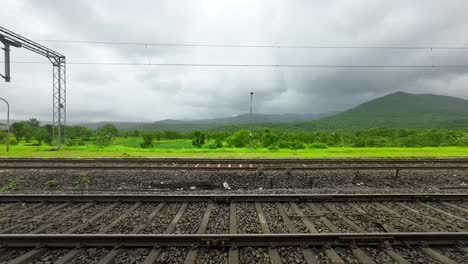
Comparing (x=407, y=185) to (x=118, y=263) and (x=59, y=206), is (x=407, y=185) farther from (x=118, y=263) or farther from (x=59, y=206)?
(x=59, y=206)

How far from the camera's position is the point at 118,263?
381 centimetres

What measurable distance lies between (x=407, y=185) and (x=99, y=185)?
1207cm

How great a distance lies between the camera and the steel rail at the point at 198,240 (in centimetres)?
429

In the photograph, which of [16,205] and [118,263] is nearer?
[118,263]

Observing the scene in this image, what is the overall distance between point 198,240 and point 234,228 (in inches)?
34.3

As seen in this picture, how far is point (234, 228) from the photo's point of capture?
489 centimetres

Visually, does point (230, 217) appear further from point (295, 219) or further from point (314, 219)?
point (314, 219)

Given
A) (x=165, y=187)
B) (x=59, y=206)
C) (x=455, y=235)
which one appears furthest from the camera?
(x=165, y=187)

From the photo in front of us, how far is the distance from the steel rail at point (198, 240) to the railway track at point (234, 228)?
0.06ft

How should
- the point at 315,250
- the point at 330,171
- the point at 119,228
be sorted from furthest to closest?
the point at 330,171
the point at 119,228
the point at 315,250

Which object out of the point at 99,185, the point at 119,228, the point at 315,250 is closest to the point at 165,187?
the point at 99,185

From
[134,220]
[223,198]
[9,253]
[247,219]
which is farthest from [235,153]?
[9,253]

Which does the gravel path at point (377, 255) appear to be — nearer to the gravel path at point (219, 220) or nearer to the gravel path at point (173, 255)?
the gravel path at point (219, 220)

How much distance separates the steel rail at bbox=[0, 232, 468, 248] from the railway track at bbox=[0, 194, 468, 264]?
17mm
